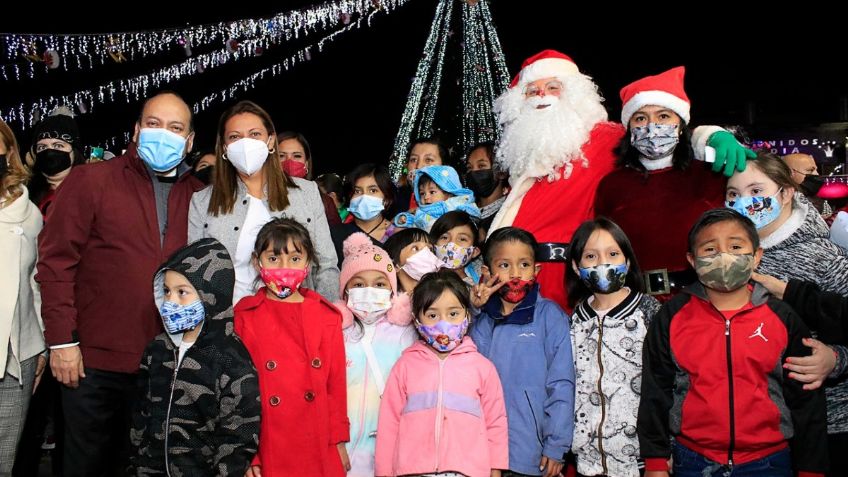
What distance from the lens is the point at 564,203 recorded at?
4602 millimetres

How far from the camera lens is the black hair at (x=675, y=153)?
4133mm

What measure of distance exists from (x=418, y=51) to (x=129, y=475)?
14.8 metres

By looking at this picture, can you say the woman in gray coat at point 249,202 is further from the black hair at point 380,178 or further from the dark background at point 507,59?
the dark background at point 507,59

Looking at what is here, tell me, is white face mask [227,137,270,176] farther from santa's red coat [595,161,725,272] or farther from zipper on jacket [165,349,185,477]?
santa's red coat [595,161,725,272]

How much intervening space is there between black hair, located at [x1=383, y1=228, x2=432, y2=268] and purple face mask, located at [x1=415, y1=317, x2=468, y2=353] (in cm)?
78

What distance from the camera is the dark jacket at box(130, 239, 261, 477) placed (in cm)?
329

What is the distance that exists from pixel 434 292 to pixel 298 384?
0.82m

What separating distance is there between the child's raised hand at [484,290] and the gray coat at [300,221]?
845mm

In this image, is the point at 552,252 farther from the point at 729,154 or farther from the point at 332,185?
the point at 332,185

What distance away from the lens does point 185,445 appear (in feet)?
10.8

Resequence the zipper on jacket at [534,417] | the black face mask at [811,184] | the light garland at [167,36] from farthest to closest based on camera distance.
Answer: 1. the light garland at [167,36]
2. the black face mask at [811,184]
3. the zipper on jacket at [534,417]

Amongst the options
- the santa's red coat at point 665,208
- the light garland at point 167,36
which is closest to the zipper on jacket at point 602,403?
the santa's red coat at point 665,208

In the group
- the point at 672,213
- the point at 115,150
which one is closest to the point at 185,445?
the point at 672,213


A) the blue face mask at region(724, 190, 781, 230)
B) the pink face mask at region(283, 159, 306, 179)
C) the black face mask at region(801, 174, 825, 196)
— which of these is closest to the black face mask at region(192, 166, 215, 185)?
the pink face mask at region(283, 159, 306, 179)
